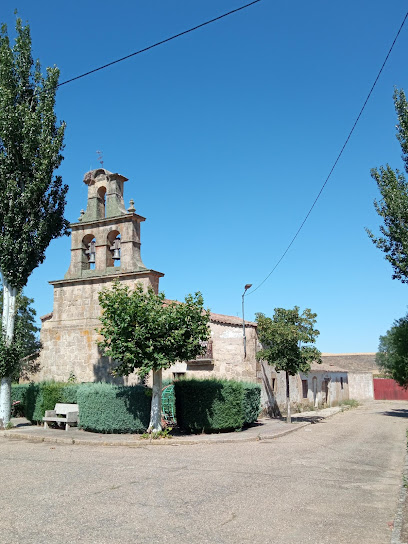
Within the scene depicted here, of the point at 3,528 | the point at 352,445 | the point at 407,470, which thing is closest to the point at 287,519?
the point at 3,528

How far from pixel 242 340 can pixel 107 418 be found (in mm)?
7361

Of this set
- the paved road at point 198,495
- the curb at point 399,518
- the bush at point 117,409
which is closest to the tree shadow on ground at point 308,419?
the bush at point 117,409

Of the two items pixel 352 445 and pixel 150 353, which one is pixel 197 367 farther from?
pixel 352 445

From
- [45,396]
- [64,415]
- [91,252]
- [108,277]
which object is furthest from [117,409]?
[91,252]

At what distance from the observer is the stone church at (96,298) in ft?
58.2

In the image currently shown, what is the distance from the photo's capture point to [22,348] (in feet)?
50.0

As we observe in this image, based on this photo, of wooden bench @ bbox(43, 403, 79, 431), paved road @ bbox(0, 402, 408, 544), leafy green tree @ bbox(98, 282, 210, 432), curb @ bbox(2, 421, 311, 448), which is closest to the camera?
paved road @ bbox(0, 402, 408, 544)

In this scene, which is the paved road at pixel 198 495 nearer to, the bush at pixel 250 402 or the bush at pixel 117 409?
the bush at pixel 117 409

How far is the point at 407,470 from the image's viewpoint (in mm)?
8648

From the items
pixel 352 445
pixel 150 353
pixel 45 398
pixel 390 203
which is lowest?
pixel 352 445

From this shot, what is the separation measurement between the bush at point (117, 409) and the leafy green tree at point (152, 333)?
658mm

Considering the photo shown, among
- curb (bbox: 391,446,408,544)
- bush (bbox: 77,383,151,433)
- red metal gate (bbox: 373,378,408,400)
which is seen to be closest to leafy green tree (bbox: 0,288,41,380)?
bush (bbox: 77,383,151,433)

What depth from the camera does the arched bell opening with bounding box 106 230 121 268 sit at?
18.3 m

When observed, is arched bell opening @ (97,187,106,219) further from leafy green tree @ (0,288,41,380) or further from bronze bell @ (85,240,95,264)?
leafy green tree @ (0,288,41,380)
